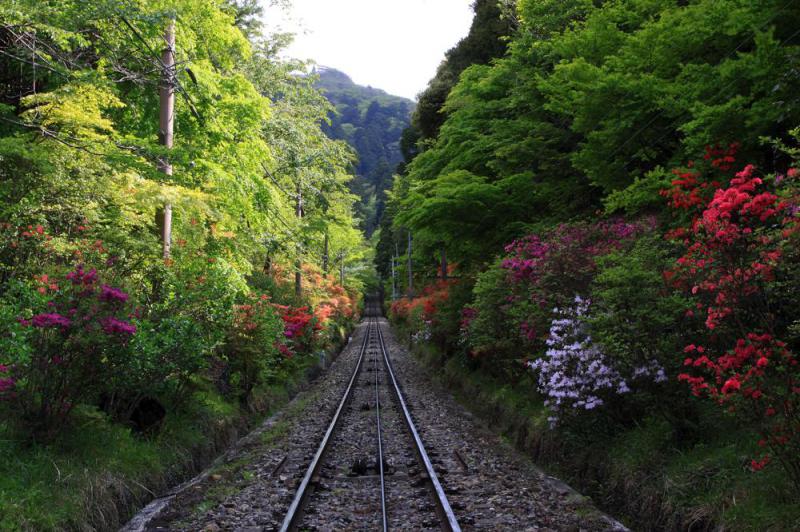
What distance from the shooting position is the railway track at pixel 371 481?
256 inches

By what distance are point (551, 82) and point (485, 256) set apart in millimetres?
6342

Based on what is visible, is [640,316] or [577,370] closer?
[640,316]

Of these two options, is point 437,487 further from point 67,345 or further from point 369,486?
point 67,345

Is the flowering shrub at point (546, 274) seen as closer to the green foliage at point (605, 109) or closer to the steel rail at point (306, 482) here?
the green foliage at point (605, 109)

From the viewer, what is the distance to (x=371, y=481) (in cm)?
820

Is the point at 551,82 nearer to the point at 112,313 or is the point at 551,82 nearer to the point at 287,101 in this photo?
the point at 112,313

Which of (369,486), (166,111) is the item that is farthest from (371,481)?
(166,111)

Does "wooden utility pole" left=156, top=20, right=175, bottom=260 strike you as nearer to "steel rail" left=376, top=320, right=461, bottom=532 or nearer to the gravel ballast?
the gravel ballast

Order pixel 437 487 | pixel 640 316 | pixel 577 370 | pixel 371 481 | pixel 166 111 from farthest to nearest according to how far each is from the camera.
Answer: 1. pixel 166 111
2. pixel 371 481
3. pixel 577 370
4. pixel 437 487
5. pixel 640 316

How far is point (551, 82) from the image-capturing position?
12805 millimetres

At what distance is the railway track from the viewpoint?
256 inches

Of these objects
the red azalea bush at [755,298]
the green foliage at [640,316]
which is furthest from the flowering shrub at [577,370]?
the red azalea bush at [755,298]

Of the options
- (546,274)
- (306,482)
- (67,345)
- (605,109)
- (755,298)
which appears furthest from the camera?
(605,109)

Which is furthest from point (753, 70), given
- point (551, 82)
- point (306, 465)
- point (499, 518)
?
point (306, 465)
